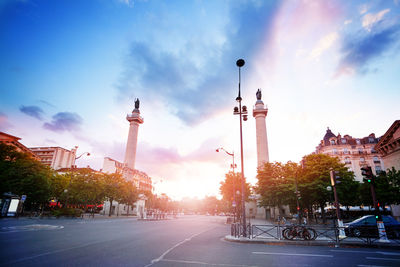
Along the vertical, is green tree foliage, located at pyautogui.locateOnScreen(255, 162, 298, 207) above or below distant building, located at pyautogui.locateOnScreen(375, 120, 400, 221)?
below

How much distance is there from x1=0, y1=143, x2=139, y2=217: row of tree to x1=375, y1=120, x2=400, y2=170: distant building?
46.4m

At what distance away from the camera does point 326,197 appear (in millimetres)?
33312

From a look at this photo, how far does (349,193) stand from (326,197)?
4444mm

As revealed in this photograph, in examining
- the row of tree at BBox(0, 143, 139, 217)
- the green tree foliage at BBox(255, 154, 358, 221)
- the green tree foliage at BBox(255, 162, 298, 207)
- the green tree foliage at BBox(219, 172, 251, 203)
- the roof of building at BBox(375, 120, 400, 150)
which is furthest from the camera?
the green tree foliage at BBox(219, 172, 251, 203)

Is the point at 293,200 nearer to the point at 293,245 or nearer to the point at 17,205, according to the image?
the point at 293,245

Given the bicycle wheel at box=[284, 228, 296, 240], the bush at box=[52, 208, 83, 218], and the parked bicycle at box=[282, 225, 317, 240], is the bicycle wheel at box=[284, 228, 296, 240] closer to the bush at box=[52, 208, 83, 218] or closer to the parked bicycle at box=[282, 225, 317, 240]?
the parked bicycle at box=[282, 225, 317, 240]

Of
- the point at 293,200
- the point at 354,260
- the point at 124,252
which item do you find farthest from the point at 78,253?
the point at 293,200

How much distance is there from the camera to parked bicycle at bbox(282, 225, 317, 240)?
13562mm

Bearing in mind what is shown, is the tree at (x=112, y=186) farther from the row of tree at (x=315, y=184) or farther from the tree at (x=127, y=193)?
the row of tree at (x=315, y=184)

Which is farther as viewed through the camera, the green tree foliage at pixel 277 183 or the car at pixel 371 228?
the green tree foliage at pixel 277 183

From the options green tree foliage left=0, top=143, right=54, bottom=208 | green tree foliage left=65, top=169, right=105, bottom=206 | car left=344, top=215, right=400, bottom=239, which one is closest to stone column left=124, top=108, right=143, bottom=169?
green tree foliage left=65, top=169, right=105, bottom=206

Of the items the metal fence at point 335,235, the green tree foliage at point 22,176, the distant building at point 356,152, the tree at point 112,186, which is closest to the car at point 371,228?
the metal fence at point 335,235

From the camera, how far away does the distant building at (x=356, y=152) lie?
6656cm

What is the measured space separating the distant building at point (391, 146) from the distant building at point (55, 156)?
300ft
